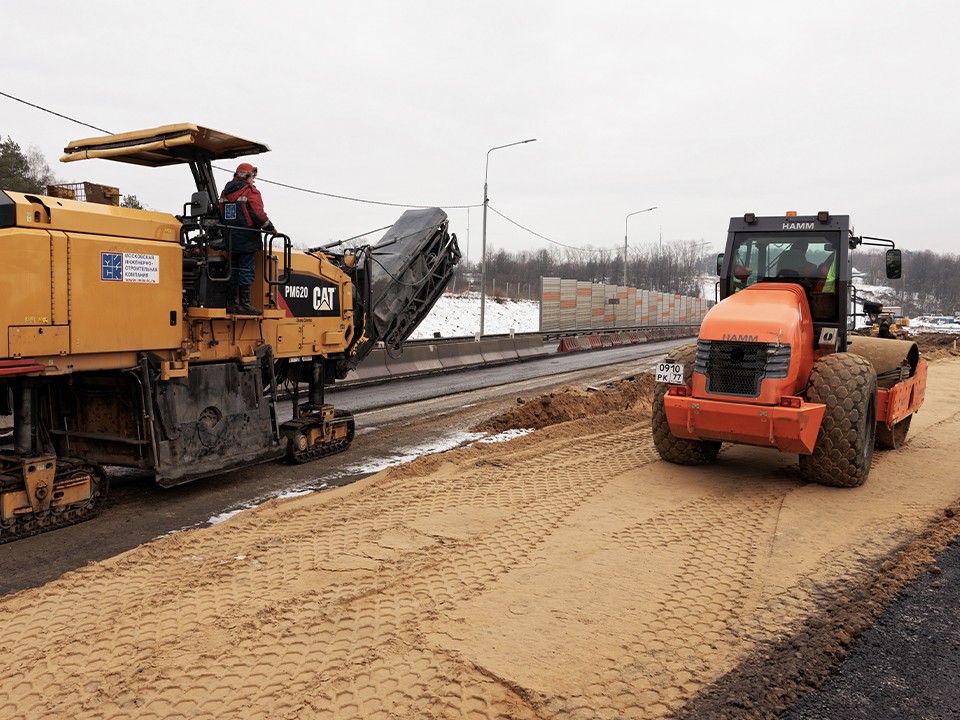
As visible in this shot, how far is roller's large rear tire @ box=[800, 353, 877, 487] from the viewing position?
708 centimetres

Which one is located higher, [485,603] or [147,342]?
[147,342]

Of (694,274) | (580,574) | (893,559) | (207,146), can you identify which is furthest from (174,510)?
(694,274)

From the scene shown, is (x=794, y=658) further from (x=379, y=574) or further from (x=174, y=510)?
(x=174, y=510)

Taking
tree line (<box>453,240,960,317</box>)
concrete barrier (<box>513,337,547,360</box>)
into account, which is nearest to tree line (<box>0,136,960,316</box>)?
tree line (<box>453,240,960,317</box>)

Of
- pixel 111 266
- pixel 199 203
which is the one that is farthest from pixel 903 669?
pixel 199 203

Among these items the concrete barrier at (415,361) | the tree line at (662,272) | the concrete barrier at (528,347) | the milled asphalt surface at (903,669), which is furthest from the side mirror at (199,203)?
the tree line at (662,272)

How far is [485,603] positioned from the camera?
4.54m

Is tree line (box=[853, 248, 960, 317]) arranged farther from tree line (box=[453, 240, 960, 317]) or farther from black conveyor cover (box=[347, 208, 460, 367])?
black conveyor cover (box=[347, 208, 460, 367])

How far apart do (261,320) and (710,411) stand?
15.5ft

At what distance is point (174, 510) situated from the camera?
23.0 ft

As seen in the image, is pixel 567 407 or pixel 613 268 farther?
pixel 613 268

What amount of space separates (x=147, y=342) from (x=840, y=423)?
636 centimetres

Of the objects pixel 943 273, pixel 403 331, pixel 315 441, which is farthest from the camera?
pixel 943 273

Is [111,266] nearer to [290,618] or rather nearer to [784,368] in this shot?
[290,618]
